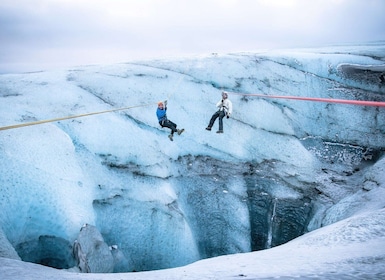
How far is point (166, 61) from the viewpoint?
823 centimetres

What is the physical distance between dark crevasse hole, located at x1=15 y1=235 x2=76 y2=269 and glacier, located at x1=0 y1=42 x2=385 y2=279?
15 millimetres

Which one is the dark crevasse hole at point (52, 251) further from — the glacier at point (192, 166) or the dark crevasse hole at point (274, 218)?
the dark crevasse hole at point (274, 218)

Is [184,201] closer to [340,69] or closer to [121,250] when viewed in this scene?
[121,250]

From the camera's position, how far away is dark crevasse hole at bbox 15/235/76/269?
3727 millimetres

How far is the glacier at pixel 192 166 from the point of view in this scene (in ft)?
12.4

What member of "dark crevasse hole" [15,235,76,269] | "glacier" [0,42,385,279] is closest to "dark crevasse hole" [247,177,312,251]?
"glacier" [0,42,385,279]

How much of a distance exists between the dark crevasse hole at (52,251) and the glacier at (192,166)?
1 centimetres

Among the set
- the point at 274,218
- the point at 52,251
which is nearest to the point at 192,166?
the point at 274,218

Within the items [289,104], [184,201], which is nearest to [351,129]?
[289,104]

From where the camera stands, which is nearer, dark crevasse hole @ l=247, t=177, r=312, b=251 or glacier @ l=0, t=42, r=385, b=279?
glacier @ l=0, t=42, r=385, b=279

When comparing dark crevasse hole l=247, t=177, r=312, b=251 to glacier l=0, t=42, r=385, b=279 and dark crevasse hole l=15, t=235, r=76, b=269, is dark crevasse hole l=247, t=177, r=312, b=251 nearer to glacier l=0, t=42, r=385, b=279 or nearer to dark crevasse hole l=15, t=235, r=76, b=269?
glacier l=0, t=42, r=385, b=279

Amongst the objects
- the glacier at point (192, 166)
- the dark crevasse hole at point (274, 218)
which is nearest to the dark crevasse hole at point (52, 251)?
the glacier at point (192, 166)

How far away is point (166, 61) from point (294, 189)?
5403 millimetres

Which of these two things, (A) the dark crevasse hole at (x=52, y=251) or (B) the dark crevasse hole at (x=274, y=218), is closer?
(A) the dark crevasse hole at (x=52, y=251)
